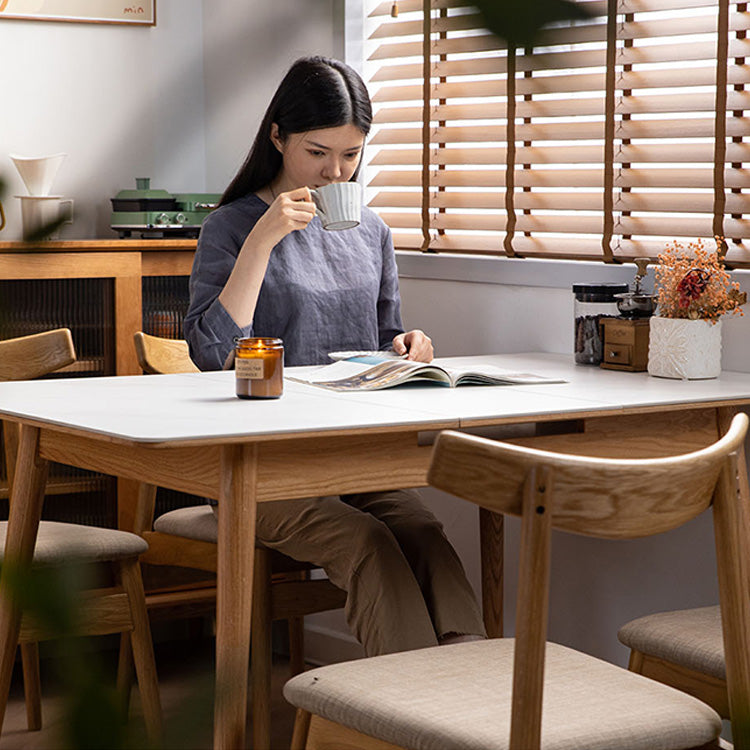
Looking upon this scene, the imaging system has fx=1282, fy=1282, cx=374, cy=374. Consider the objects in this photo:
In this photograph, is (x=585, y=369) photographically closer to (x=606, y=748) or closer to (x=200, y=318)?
(x=200, y=318)

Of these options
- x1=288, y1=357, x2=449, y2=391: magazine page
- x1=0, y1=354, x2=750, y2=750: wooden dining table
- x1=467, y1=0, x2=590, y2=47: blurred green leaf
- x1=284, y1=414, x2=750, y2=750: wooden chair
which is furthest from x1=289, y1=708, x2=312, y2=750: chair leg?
x1=467, y1=0, x2=590, y2=47: blurred green leaf

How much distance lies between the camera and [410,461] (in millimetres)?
1724

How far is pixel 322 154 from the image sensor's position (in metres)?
2.31

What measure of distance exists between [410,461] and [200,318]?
0.69 metres

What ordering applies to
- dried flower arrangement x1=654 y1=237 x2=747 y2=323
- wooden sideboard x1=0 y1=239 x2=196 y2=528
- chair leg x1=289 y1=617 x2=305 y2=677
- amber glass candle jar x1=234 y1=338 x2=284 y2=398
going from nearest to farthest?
→ amber glass candle jar x1=234 y1=338 x2=284 y2=398 < dried flower arrangement x1=654 y1=237 x2=747 y2=323 < chair leg x1=289 y1=617 x2=305 y2=677 < wooden sideboard x1=0 y1=239 x2=196 y2=528

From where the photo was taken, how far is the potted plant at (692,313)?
2066 mm

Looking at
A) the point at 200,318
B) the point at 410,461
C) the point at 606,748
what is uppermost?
the point at 200,318

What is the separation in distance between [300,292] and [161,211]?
2.54 feet

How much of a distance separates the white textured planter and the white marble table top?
0.02 meters

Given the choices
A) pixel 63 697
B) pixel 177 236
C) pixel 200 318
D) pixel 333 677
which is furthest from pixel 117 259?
pixel 63 697

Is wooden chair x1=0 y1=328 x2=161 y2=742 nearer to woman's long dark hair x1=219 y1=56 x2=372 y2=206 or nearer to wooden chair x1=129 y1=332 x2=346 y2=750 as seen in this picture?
wooden chair x1=129 y1=332 x2=346 y2=750

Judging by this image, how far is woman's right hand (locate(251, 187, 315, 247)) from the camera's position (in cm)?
209

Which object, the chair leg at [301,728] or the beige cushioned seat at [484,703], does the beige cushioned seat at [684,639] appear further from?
the chair leg at [301,728]

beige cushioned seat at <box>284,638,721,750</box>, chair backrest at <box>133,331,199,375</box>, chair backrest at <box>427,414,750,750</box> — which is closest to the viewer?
chair backrest at <box>427,414,750,750</box>
